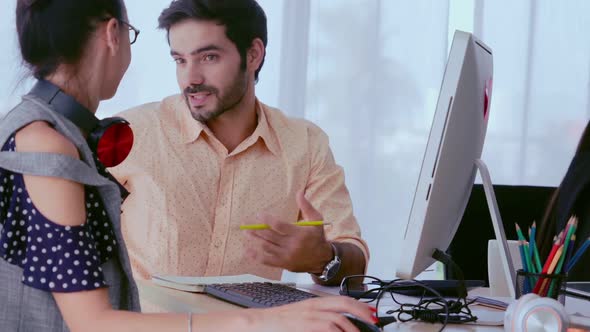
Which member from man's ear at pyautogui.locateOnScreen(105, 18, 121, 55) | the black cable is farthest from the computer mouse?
man's ear at pyautogui.locateOnScreen(105, 18, 121, 55)

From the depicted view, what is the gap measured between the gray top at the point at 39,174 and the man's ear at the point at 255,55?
1291 mm

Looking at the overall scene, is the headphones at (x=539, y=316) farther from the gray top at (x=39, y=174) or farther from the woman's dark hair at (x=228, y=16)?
the woman's dark hair at (x=228, y=16)

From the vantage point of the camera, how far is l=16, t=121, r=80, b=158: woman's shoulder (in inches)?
37.8

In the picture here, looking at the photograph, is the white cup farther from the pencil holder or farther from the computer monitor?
the pencil holder

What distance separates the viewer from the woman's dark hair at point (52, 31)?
42.1 inches

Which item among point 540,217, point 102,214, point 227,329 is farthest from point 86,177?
point 540,217

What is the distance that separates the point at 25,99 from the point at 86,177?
0.16 metres

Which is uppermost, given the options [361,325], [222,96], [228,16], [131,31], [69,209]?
[228,16]

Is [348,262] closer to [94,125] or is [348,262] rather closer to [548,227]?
[548,227]

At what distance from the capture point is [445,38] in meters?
3.10

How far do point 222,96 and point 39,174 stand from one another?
1.21 m

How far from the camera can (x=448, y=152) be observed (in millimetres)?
1214

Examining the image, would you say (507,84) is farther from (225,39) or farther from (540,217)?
(225,39)

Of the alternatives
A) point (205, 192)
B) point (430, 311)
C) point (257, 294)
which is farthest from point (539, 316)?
point (205, 192)
